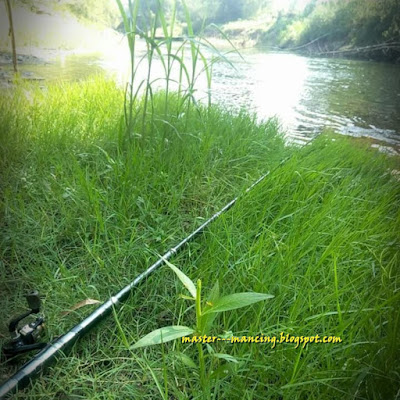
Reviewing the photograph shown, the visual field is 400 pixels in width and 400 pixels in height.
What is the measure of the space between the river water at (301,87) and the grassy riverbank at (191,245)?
105mm

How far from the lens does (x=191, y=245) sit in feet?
3.09

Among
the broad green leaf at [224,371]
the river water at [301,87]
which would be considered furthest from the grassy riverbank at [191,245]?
the river water at [301,87]

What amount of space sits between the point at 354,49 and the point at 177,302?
3.64ft

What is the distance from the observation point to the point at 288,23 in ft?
3.93

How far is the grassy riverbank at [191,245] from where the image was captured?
0.59m

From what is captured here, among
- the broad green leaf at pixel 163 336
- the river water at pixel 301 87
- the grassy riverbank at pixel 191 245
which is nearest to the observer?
the broad green leaf at pixel 163 336

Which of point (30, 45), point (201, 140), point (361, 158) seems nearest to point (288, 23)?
point (201, 140)

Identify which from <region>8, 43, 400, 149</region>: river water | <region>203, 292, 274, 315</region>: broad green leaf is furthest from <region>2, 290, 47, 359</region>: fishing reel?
<region>8, 43, 400, 149</region>: river water

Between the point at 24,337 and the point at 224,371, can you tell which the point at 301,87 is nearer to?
the point at 224,371

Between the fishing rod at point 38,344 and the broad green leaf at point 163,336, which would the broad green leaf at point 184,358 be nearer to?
the broad green leaf at point 163,336

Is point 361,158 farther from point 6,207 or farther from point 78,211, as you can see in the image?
point 6,207

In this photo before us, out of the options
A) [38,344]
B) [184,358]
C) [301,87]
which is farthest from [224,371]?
[301,87]

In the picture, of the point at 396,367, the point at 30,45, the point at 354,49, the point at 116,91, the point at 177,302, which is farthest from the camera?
the point at 116,91

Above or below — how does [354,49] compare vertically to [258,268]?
above
